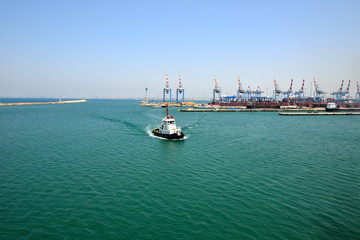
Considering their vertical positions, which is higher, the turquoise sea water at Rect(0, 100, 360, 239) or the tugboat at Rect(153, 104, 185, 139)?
the tugboat at Rect(153, 104, 185, 139)

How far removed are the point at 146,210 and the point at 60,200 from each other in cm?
1005

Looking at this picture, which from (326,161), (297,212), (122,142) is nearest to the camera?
(297,212)

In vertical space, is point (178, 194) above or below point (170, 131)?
below

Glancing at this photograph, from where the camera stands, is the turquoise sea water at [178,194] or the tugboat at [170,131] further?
the tugboat at [170,131]

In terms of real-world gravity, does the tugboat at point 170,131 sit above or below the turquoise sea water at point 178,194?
above

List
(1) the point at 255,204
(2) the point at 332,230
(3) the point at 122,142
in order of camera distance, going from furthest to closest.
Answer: (3) the point at 122,142
(1) the point at 255,204
(2) the point at 332,230

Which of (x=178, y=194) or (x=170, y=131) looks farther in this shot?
(x=170, y=131)

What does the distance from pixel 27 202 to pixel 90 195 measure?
630cm

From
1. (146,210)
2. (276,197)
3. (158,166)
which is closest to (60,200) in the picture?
(146,210)

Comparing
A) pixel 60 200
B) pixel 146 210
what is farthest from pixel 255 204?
pixel 60 200

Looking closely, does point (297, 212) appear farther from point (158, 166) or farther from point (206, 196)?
point (158, 166)

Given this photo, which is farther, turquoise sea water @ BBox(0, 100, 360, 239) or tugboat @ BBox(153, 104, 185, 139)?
tugboat @ BBox(153, 104, 185, 139)

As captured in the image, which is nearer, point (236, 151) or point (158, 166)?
point (158, 166)

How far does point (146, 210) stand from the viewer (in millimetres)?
19422
